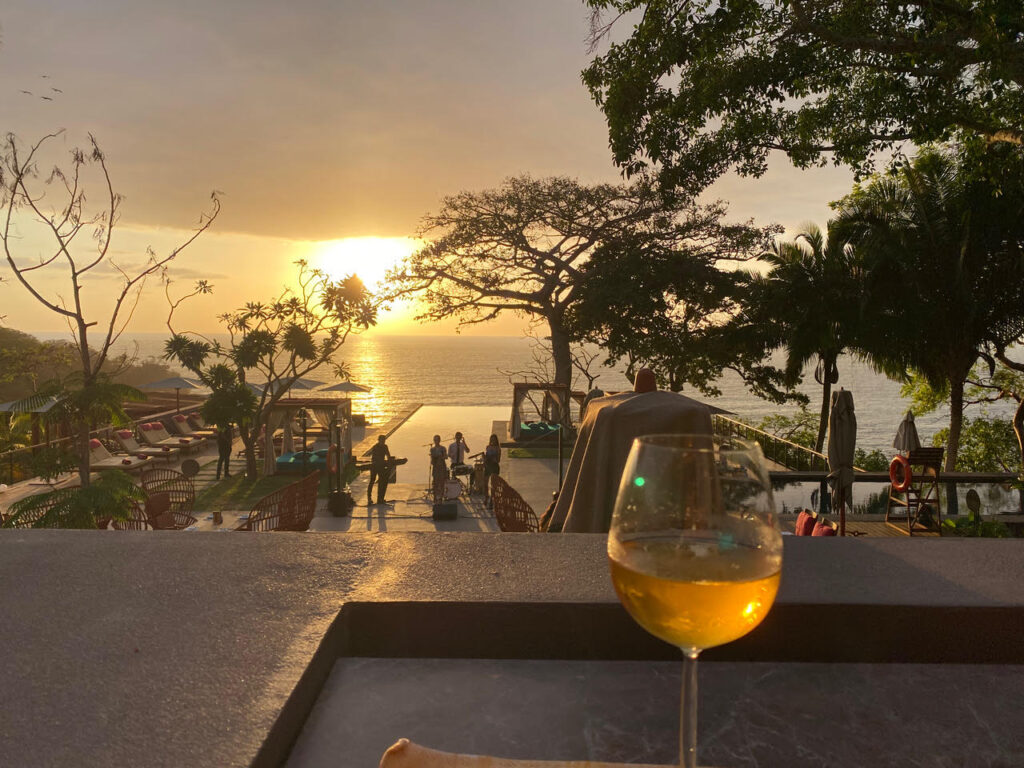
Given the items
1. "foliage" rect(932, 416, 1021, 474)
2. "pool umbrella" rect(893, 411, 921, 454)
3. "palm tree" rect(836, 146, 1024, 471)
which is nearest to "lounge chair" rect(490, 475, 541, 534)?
"pool umbrella" rect(893, 411, 921, 454)

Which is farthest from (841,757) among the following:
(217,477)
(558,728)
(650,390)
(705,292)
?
(705,292)

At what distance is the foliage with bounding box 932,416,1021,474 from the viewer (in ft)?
100

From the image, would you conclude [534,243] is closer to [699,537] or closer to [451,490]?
[451,490]

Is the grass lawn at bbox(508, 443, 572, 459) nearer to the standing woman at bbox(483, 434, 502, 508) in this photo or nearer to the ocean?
the standing woman at bbox(483, 434, 502, 508)

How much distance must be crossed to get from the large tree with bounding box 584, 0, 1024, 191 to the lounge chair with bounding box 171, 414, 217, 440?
27.4 metres

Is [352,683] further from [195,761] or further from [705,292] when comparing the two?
[705,292]

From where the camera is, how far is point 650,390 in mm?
4750

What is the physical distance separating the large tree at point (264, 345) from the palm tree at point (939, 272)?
67.9 ft

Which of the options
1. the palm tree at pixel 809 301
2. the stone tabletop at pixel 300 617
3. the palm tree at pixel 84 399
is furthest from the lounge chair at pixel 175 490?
the palm tree at pixel 809 301

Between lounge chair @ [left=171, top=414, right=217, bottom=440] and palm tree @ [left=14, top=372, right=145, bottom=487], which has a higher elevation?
palm tree @ [left=14, top=372, right=145, bottom=487]

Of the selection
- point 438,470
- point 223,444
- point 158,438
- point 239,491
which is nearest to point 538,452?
point 239,491

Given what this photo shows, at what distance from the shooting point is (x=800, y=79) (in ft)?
35.1

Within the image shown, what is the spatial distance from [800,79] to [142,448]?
27.1 meters

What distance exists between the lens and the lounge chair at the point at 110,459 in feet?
78.5
